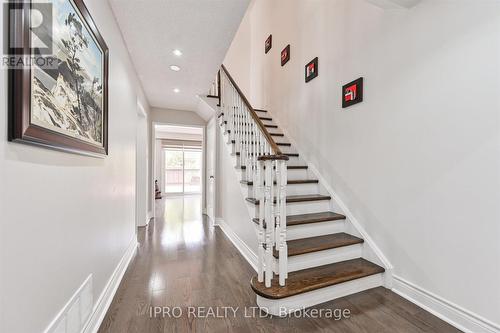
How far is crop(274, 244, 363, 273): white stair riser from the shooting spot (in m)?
1.96

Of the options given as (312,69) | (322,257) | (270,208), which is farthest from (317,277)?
(312,69)

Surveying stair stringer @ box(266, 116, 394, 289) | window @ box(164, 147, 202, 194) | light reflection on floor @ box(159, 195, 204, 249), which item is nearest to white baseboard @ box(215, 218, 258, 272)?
light reflection on floor @ box(159, 195, 204, 249)

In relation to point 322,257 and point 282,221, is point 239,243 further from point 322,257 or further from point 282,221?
point 282,221

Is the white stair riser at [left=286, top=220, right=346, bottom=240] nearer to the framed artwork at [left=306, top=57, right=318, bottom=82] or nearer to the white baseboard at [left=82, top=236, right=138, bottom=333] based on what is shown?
the white baseboard at [left=82, top=236, right=138, bottom=333]

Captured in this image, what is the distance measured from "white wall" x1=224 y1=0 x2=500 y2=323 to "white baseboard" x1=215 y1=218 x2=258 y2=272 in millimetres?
1209

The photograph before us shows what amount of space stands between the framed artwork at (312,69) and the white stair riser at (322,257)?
7.19ft

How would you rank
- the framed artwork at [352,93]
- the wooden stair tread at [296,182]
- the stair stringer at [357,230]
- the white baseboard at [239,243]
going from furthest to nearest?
the wooden stair tread at [296,182]
the white baseboard at [239,243]
the framed artwork at [352,93]
the stair stringer at [357,230]

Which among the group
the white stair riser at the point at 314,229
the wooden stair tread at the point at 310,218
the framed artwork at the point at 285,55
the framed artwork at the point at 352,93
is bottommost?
the white stair riser at the point at 314,229

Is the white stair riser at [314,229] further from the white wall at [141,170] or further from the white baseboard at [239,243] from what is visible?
the white wall at [141,170]

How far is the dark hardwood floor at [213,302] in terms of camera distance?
1522mm

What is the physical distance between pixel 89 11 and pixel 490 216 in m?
2.82

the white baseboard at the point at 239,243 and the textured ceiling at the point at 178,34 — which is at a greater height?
the textured ceiling at the point at 178,34

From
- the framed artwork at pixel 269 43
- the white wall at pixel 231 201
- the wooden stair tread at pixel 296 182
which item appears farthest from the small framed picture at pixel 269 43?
the wooden stair tread at pixel 296 182

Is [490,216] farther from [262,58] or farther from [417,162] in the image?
[262,58]
